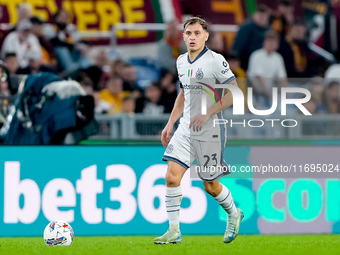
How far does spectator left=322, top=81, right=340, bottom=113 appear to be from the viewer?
9.34 metres

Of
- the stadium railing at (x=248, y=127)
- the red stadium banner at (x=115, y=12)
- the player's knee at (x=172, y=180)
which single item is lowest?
the player's knee at (x=172, y=180)

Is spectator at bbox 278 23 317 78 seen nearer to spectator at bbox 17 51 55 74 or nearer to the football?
spectator at bbox 17 51 55 74

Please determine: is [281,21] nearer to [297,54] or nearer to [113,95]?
[297,54]

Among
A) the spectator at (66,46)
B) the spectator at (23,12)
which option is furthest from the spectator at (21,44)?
the spectator at (66,46)

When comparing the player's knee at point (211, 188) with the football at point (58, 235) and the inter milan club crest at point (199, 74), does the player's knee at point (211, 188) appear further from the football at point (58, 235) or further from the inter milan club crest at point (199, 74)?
the football at point (58, 235)

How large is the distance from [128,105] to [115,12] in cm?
375

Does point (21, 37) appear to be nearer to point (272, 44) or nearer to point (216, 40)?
point (216, 40)

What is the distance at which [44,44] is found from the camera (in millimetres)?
11891

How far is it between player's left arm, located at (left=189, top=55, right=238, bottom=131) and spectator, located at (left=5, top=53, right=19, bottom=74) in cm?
497

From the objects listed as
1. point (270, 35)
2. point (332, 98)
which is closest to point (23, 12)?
point (270, 35)

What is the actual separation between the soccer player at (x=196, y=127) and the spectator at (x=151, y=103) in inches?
130

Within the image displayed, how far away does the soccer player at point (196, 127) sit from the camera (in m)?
6.55

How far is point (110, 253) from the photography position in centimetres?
610

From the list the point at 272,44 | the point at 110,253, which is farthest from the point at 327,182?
the point at 272,44
